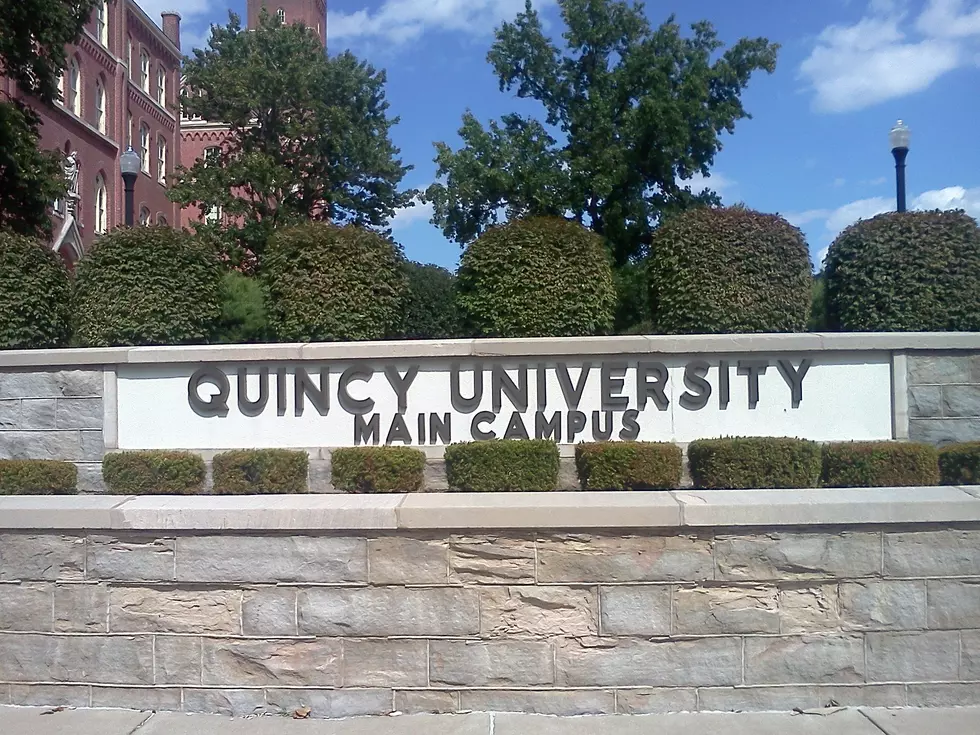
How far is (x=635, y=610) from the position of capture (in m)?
A: 4.34

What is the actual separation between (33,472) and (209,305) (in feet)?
7.34

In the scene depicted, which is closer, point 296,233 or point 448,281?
point 296,233

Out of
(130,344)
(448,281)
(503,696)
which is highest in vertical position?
(448,281)

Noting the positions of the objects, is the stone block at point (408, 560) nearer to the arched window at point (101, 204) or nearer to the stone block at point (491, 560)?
the stone block at point (491, 560)

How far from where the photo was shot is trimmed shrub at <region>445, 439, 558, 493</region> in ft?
19.4

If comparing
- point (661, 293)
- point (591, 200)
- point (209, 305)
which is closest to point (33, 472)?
point (209, 305)

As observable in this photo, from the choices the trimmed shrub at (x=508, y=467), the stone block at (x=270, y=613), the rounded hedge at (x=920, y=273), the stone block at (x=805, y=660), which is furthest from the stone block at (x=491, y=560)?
the rounded hedge at (x=920, y=273)

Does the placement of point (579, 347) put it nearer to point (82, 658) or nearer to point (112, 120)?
point (82, 658)

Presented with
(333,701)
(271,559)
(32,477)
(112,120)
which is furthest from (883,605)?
(112,120)

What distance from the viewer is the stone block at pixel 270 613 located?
173 inches

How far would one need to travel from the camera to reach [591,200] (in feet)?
63.7

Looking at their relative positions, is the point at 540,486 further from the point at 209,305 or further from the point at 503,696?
the point at 209,305

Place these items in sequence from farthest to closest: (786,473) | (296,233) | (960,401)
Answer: (296,233) < (960,401) < (786,473)

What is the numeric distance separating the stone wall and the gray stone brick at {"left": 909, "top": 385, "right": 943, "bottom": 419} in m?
2.94
